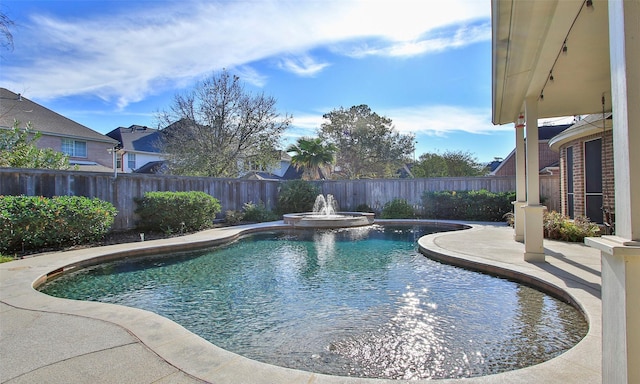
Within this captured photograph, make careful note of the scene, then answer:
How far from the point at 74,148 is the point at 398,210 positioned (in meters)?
17.9

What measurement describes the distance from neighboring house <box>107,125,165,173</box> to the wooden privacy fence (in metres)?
10.8

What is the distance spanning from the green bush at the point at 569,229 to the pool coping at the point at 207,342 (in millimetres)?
2477

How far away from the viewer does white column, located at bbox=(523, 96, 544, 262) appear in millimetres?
5562

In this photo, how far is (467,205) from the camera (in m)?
13.7

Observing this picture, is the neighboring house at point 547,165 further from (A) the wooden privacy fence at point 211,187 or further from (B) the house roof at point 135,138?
(B) the house roof at point 135,138

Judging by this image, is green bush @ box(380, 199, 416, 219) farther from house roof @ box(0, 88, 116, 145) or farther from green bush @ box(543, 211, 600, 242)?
house roof @ box(0, 88, 116, 145)

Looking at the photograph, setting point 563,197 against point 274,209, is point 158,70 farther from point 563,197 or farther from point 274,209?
point 563,197

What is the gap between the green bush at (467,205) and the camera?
13.0 meters

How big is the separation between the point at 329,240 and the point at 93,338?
22.6 ft

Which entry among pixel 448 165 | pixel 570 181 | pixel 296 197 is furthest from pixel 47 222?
pixel 448 165

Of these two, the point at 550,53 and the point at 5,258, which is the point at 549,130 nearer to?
the point at 550,53

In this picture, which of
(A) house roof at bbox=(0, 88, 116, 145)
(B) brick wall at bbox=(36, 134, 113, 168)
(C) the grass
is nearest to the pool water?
(C) the grass

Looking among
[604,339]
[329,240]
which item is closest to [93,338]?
[604,339]

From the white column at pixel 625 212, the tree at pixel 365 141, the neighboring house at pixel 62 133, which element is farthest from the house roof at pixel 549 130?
the neighboring house at pixel 62 133
